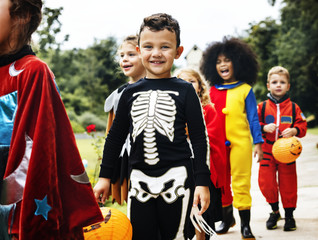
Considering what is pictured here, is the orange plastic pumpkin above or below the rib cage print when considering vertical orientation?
below

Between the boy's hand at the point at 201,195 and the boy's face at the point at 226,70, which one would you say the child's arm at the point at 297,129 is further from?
the boy's hand at the point at 201,195

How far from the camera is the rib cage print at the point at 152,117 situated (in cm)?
265

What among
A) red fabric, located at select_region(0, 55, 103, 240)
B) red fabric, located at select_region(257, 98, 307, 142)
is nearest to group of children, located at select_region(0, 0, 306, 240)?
red fabric, located at select_region(0, 55, 103, 240)

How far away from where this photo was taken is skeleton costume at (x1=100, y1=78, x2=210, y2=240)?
2625 mm

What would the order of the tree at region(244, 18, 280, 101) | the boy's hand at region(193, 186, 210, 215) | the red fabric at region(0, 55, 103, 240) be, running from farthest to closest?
the tree at region(244, 18, 280, 101)
the boy's hand at region(193, 186, 210, 215)
the red fabric at region(0, 55, 103, 240)

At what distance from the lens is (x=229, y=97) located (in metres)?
4.97

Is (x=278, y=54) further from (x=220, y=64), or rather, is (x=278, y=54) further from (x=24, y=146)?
(x=24, y=146)

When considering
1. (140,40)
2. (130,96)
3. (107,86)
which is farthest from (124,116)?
(107,86)

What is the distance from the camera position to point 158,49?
9.09 feet

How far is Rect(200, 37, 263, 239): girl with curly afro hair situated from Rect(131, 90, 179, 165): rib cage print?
204 cm

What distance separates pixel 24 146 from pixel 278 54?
32484 mm

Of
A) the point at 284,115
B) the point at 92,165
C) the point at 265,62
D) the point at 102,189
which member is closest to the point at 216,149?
the point at 102,189

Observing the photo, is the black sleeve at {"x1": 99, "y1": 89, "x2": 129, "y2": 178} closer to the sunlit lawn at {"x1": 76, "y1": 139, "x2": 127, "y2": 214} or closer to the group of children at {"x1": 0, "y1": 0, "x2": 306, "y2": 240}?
the group of children at {"x1": 0, "y1": 0, "x2": 306, "y2": 240}

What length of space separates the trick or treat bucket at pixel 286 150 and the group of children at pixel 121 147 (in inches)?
44.6
